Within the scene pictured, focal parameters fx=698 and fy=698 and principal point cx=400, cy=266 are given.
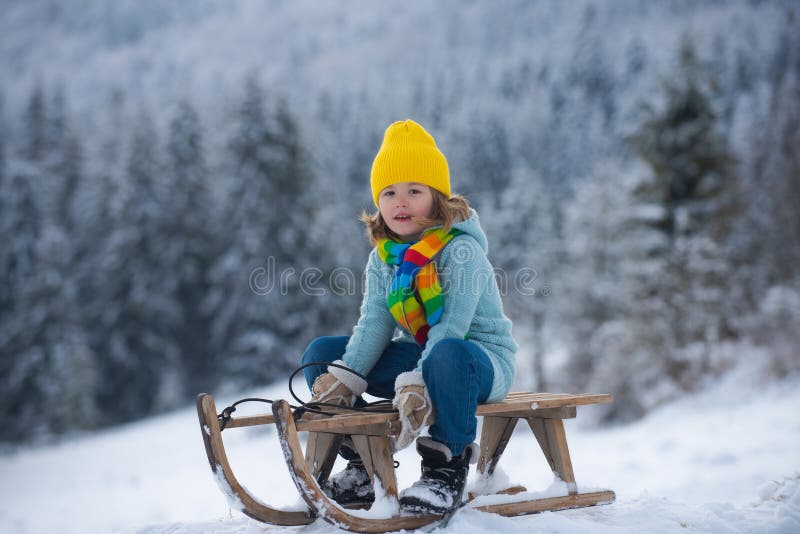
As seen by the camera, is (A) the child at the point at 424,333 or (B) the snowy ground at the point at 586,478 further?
(B) the snowy ground at the point at 586,478

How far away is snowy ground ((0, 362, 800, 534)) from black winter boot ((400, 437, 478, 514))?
0.27 ft

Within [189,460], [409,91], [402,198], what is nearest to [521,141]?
[409,91]

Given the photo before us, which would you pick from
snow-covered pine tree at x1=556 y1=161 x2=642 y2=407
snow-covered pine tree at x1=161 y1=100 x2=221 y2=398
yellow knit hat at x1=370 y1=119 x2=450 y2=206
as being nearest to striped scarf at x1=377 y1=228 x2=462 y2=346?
yellow knit hat at x1=370 y1=119 x2=450 y2=206

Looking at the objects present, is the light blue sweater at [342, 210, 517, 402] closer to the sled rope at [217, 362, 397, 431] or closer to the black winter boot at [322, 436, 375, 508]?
the sled rope at [217, 362, 397, 431]

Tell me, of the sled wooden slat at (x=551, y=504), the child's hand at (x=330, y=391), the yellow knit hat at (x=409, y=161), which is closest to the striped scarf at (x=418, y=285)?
the yellow knit hat at (x=409, y=161)

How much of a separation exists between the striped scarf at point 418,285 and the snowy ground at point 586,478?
0.75 m

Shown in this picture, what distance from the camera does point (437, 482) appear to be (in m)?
2.53

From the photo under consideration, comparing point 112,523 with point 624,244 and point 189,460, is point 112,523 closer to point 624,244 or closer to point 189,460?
point 189,460

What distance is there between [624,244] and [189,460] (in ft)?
44.9

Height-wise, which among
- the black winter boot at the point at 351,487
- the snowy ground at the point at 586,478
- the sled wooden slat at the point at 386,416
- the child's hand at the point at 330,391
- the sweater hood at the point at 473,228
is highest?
the sweater hood at the point at 473,228

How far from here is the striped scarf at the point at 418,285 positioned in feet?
9.06

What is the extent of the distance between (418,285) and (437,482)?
0.75m

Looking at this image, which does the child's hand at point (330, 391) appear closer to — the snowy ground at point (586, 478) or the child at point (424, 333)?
the child at point (424, 333)

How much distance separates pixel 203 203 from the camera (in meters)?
26.0
